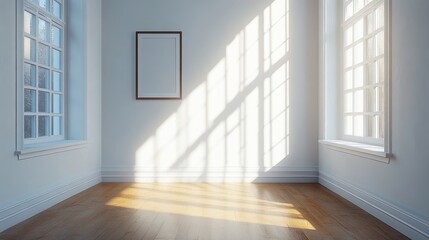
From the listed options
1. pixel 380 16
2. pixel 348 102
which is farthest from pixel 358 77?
pixel 380 16

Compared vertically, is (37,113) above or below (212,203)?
above

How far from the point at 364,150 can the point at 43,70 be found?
3.57 meters

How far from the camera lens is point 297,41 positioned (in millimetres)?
5539

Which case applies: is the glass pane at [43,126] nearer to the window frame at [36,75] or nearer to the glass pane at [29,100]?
the window frame at [36,75]

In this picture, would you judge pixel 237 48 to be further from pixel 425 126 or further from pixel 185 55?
pixel 425 126

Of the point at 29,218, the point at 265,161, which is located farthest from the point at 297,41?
the point at 29,218

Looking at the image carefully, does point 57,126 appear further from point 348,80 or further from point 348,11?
point 348,11

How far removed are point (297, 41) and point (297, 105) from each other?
94 centimetres

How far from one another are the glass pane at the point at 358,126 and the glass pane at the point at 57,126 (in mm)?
3654

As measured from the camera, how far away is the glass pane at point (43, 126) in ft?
13.8

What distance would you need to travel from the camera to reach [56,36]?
184 inches

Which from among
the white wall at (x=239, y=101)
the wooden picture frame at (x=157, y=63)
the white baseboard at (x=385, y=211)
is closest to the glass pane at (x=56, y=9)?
the wooden picture frame at (x=157, y=63)

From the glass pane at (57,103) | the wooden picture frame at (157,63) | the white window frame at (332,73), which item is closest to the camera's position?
the glass pane at (57,103)

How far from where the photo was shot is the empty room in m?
3.17
